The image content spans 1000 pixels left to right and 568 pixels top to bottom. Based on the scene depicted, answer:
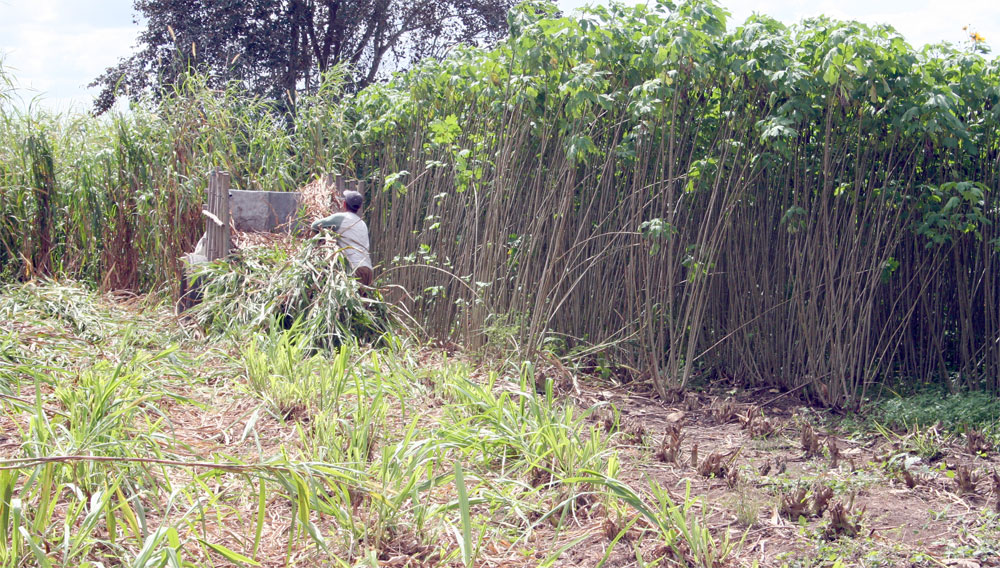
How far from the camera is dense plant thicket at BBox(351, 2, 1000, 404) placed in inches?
141

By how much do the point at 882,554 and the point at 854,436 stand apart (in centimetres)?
141

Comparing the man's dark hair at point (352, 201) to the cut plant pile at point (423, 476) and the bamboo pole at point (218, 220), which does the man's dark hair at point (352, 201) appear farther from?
the cut plant pile at point (423, 476)

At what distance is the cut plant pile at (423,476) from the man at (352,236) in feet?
2.79

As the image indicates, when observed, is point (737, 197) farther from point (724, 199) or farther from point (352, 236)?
point (352, 236)

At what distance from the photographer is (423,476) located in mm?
2523

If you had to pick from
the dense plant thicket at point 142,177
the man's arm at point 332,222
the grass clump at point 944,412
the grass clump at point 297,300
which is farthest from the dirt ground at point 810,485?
the dense plant thicket at point 142,177

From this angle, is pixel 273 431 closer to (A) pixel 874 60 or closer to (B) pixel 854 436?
(B) pixel 854 436

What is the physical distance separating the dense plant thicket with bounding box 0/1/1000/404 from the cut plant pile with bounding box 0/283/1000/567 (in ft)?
1.73

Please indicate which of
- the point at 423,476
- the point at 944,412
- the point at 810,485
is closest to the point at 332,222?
the point at 423,476

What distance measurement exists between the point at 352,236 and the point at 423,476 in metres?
2.58

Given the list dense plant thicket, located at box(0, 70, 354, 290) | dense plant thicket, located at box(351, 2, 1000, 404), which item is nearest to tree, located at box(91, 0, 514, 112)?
dense plant thicket, located at box(0, 70, 354, 290)

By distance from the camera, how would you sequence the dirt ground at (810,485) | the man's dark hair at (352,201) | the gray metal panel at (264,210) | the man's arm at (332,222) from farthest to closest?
the gray metal panel at (264,210), the man's dark hair at (352,201), the man's arm at (332,222), the dirt ground at (810,485)

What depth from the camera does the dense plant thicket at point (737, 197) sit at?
3.59m

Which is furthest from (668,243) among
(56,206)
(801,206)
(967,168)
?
(56,206)
